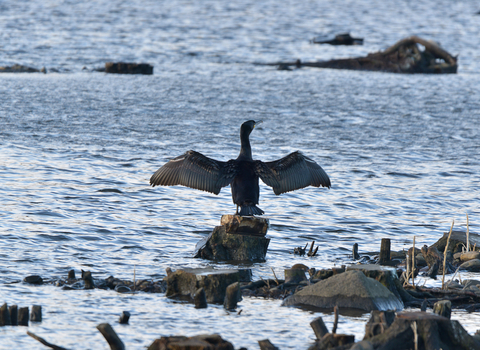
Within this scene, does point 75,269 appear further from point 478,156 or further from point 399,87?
point 399,87

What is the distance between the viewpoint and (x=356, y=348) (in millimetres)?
5676

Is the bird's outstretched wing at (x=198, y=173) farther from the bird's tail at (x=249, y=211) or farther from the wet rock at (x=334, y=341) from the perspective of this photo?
the wet rock at (x=334, y=341)

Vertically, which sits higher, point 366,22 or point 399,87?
point 366,22

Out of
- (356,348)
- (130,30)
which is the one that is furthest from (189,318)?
(130,30)

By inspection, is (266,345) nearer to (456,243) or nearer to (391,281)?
(391,281)

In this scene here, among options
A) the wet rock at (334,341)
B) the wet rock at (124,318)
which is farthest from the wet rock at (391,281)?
the wet rock at (124,318)

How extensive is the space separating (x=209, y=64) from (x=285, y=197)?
1843 cm

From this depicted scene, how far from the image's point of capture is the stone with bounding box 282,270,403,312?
7586 mm

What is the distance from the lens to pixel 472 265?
374 inches

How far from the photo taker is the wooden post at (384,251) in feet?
30.7

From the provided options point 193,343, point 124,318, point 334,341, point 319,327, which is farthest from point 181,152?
point 193,343

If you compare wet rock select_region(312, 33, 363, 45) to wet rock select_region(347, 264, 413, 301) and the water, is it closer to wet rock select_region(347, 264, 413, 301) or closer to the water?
the water

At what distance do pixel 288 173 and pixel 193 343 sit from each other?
4817mm

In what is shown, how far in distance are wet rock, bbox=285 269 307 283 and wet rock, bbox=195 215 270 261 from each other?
1.41m
